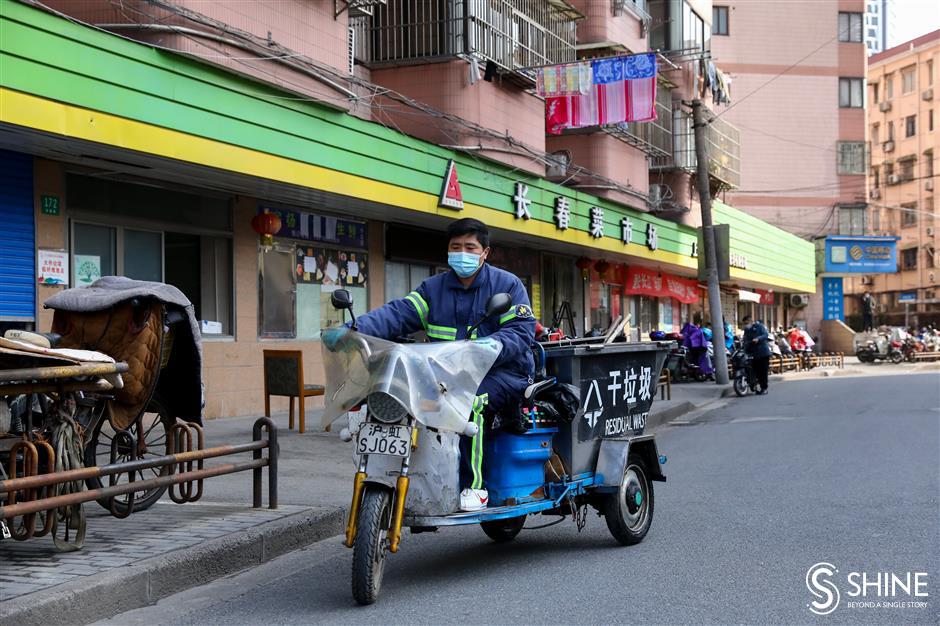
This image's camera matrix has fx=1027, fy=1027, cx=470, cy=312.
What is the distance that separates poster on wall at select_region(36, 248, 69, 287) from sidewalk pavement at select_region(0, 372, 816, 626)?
3837 millimetres

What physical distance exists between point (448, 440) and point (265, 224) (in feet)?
33.2

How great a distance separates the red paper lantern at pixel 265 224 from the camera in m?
14.8

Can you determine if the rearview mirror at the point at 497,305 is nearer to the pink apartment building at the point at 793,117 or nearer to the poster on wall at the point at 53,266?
the poster on wall at the point at 53,266

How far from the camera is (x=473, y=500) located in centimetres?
537

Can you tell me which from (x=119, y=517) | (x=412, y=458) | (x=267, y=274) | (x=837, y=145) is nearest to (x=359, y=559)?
(x=412, y=458)

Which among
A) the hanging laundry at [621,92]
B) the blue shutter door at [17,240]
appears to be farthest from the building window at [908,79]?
the blue shutter door at [17,240]

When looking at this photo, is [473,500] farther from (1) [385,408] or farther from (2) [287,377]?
(2) [287,377]

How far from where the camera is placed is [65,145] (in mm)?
10602

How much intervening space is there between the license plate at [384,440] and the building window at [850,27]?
180ft

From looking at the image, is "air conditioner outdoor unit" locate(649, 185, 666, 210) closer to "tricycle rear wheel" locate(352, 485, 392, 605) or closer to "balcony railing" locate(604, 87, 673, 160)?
"balcony railing" locate(604, 87, 673, 160)

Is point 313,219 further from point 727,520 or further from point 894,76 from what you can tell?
point 894,76

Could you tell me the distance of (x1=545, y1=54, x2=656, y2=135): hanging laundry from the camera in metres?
19.0

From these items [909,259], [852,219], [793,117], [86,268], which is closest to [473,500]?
[86,268]

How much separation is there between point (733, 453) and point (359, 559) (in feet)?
25.7
